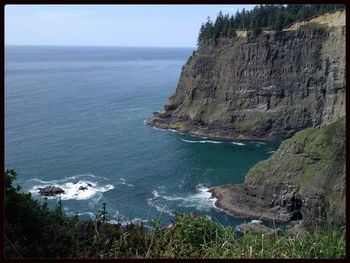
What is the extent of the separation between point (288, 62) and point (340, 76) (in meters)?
5.80

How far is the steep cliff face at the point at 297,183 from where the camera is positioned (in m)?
26.3

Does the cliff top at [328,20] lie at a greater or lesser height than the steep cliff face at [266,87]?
greater

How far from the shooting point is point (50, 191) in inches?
1121

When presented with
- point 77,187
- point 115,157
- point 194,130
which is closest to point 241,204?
point 77,187

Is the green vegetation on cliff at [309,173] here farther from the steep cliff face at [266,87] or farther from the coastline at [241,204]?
the steep cliff face at [266,87]

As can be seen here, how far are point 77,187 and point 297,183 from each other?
558 inches

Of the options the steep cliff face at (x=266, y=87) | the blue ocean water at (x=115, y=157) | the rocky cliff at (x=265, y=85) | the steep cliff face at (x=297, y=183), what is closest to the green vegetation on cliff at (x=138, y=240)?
the blue ocean water at (x=115, y=157)

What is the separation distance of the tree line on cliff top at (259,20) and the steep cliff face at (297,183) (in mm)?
21523

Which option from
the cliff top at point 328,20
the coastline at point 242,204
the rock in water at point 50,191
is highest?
the cliff top at point 328,20

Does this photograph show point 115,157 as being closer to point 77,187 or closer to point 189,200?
point 77,187

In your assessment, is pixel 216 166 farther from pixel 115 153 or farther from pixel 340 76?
pixel 340 76

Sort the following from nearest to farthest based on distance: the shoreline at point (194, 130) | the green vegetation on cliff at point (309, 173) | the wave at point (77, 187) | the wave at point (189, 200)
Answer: the green vegetation on cliff at point (309, 173)
the wave at point (189, 200)
the wave at point (77, 187)
the shoreline at point (194, 130)

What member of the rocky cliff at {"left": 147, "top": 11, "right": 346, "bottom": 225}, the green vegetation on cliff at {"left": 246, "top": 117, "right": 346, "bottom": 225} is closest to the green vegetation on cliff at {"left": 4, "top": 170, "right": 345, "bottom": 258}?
the green vegetation on cliff at {"left": 246, "top": 117, "right": 346, "bottom": 225}

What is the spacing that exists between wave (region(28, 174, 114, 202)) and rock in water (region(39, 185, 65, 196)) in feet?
1.26
